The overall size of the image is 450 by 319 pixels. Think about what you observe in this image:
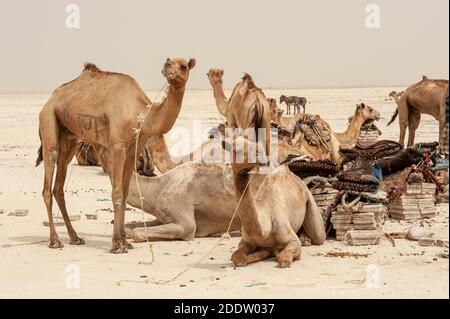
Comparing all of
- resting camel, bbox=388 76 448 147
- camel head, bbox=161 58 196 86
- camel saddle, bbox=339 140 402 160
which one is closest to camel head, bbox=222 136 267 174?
camel head, bbox=161 58 196 86

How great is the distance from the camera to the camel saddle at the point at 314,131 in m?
14.2

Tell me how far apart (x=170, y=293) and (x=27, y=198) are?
23.6 ft

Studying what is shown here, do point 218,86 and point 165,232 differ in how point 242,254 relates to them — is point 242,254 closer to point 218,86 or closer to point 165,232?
point 165,232

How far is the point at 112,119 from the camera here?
8062mm

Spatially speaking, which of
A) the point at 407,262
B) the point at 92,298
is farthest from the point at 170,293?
the point at 407,262

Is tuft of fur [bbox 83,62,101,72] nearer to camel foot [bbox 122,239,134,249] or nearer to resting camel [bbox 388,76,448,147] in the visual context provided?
camel foot [bbox 122,239,134,249]

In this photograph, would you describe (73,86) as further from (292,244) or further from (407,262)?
(407,262)

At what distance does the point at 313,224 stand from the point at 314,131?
20.3ft

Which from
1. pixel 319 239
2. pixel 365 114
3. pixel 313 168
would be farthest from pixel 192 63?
pixel 365 114

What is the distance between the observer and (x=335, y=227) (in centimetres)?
859

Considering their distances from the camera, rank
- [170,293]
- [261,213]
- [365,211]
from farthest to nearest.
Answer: [365,211], [261,213], [170,293]

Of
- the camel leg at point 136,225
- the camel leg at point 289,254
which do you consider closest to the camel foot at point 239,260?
the camel leg at point 289,254

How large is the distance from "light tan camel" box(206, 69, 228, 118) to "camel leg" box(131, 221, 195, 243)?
492 centimetres

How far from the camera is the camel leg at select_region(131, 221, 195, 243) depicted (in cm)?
850
